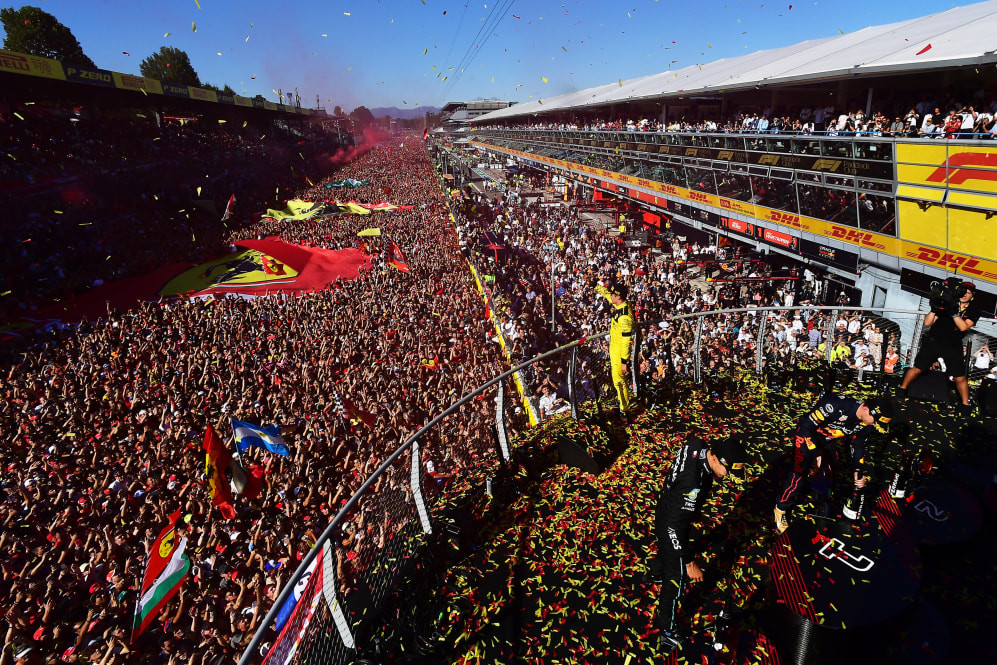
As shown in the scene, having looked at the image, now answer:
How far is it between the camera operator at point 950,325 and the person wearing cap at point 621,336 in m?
3.86

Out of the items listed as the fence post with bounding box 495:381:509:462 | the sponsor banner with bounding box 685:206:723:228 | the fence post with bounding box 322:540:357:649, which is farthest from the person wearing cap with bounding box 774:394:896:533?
the sponsor banner with bounding box 685:206:723:228

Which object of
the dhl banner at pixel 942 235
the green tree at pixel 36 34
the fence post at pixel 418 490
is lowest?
the fence post at pixel 418 490

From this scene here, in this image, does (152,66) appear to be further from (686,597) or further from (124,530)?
(686,597)

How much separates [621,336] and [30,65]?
36.3m

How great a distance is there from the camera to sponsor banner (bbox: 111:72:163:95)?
33.1m

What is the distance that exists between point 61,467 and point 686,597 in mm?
10086

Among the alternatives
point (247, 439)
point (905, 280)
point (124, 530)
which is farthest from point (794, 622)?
point (905, 280)

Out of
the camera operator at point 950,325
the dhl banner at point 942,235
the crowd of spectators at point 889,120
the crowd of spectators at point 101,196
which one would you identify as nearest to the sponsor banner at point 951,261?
the dhl banner at point 942,235

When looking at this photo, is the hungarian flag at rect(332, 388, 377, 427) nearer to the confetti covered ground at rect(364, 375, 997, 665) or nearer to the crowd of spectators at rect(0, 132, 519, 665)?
the crowd of spectators at rect(0, 132, 519, 665)

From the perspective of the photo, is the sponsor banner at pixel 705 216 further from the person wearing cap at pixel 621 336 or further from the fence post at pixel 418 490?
the fence post at pixel 418 490

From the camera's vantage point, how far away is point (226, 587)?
5895 mm

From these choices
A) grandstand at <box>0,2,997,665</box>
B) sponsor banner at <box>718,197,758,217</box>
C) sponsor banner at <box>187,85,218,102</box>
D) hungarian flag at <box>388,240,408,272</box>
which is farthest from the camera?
sponsor banner at <box>187,85,218,102</box>

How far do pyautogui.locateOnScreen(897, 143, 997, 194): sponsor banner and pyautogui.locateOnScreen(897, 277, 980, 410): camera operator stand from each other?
3.63 m

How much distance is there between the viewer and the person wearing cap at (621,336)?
673 cm
